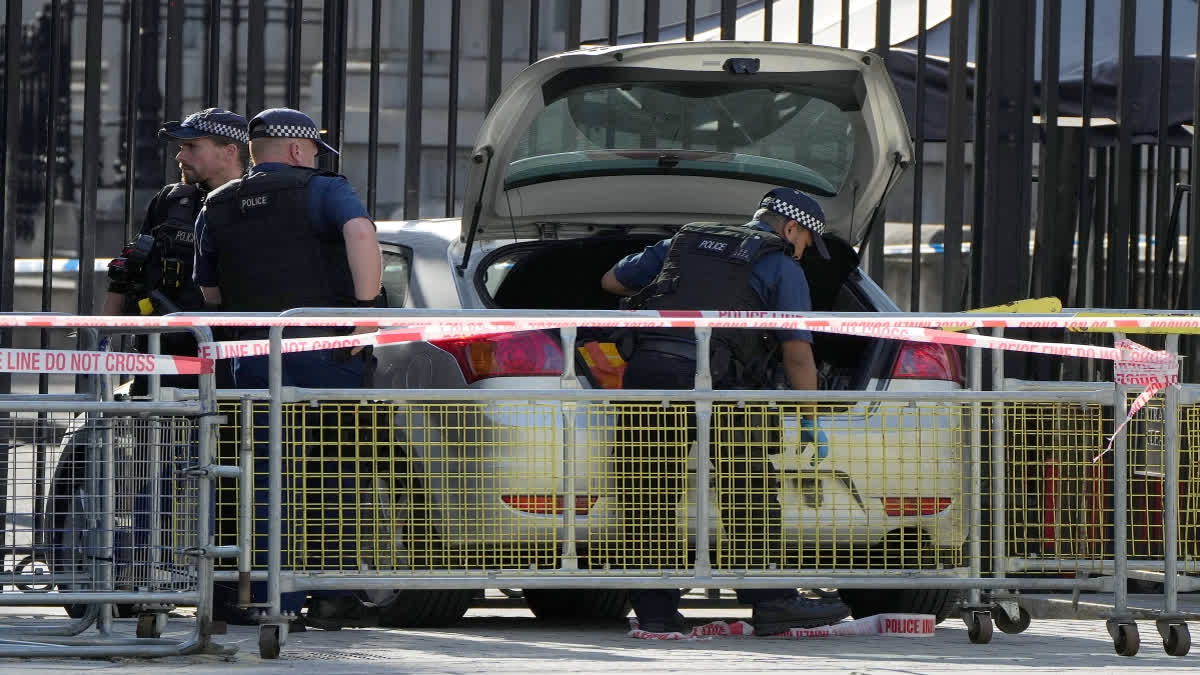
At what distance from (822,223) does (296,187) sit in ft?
5.63

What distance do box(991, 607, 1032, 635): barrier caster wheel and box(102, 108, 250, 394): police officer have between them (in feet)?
9.30

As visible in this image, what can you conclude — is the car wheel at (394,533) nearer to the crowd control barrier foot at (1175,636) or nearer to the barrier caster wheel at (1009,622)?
the barrier caster wheel at (1009,622)

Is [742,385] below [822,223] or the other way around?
below

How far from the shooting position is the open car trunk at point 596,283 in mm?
6434

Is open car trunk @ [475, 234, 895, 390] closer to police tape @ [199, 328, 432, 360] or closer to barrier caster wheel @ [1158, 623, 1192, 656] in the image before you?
police tape @ [199, 328, 432, 360]

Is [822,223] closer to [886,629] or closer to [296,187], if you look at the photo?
[886,629]

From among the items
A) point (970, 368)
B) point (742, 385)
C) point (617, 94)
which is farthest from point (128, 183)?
point (970, 368)

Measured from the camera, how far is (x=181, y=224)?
6.69 m

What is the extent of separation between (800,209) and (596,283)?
1.00 metres

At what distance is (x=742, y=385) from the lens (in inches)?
242

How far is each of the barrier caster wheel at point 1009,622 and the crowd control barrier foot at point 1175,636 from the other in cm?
53

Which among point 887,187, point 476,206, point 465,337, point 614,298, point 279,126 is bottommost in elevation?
point 465,337

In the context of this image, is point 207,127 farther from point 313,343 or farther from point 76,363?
point 76,363

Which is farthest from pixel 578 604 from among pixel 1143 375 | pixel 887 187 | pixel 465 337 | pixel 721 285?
pixel 1143 375
